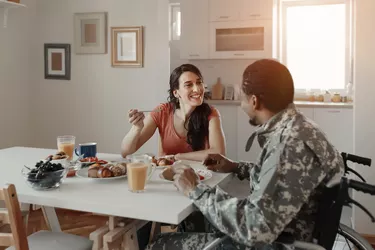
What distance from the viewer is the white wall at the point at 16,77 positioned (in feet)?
13.8

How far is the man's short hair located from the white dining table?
0.45m

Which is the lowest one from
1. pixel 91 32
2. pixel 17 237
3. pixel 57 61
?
pixel 17 237

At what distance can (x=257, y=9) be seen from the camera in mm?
4246

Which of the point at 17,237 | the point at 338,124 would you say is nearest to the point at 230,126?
the point at 338,124

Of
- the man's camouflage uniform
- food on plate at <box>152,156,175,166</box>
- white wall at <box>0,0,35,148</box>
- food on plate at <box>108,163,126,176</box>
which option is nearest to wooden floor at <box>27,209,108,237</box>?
white wall at <box>0,0,35,148</box>

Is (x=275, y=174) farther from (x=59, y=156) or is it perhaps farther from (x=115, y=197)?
(x=59, y=156)

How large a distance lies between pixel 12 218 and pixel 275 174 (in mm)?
926

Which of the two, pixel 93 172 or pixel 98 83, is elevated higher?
pixel 98 83

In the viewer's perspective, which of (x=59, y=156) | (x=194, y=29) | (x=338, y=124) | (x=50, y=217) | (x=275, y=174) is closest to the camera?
(x=275, y=174)

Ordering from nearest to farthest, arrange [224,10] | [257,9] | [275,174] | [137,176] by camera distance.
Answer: [275,174]
[137,176]
[257,9]
[224,10]

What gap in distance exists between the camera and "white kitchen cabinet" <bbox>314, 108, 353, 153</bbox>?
13.0ft

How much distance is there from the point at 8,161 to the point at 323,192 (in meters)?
1.62

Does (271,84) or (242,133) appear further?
(242,133)

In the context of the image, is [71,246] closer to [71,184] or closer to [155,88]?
[71,184]
